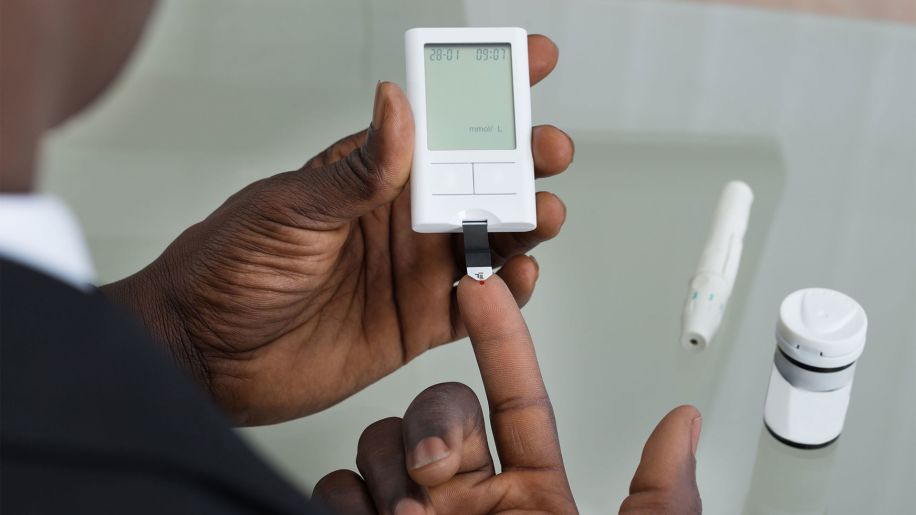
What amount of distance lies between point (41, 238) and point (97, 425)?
7cm

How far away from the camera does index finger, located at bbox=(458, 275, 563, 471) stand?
64 cm

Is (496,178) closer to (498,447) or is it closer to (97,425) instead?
(498,447)

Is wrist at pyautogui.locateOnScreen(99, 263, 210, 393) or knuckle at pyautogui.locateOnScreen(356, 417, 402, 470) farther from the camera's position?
wrist at pyautogui.locateOnScreen(99, 263, 210, 393)

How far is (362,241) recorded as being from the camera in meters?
0.87

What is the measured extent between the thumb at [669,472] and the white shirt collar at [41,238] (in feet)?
1.25

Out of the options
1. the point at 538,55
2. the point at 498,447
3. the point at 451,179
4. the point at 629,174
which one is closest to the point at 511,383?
the point at 498,447

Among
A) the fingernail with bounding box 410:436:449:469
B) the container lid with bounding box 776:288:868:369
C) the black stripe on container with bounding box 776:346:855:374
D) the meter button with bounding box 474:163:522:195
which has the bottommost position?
the black stripe on container with bounding box 776:346:855:374

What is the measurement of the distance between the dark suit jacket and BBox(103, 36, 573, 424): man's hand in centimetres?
40

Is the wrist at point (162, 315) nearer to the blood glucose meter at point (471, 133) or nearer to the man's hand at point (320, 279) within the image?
the man's hand at point (320, 279)

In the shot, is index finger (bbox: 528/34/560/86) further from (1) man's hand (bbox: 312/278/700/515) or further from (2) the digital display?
(1) man's hand (bbox: 312/278/700/515)

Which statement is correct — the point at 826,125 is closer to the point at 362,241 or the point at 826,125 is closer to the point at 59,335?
the point at 362,241

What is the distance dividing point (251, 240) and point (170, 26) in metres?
0.54

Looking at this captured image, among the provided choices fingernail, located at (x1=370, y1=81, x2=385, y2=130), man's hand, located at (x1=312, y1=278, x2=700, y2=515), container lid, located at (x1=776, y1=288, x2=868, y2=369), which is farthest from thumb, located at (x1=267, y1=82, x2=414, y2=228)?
container lid, located at (x1=776, y1=288, x2=868, y2=369)

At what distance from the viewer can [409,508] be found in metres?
0.60
